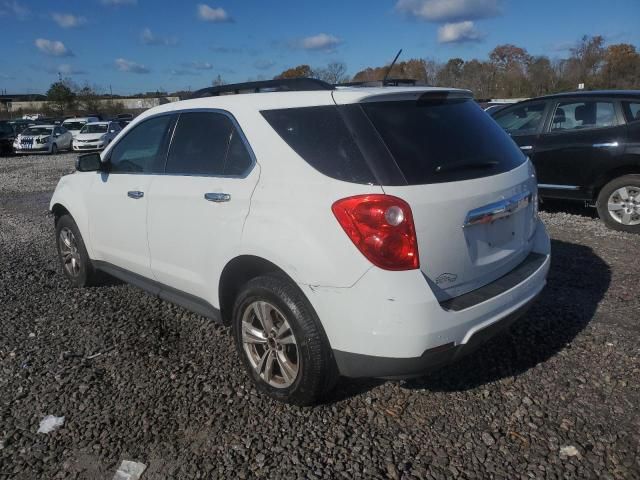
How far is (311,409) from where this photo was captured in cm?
301

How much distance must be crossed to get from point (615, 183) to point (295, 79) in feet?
16.7

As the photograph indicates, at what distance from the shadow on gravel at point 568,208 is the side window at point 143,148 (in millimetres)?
6094

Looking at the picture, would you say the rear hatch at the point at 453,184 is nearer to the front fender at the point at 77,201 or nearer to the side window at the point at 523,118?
the front fender at the point at 77,201

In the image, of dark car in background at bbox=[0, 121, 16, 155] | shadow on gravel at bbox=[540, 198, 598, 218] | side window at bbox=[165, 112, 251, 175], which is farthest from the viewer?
dark car in background at bbox=[0, 121, 16, 155]

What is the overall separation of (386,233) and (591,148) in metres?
5.41

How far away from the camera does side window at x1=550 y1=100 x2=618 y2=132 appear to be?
21.9 ft

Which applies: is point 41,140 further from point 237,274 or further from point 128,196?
point 237,274

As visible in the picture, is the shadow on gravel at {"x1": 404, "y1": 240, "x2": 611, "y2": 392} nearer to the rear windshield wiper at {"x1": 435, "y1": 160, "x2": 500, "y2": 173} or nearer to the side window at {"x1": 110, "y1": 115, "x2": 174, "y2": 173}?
the rear windshield wiper at {"x1": 435, "y1": 160, "x2": 500, "y2": 173}

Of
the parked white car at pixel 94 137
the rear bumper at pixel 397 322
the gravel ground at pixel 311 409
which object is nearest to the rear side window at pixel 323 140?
the rear bumper at pixel 397 322

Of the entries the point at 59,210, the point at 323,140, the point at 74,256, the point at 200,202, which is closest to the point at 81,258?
the point at 74,256

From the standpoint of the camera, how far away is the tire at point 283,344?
270cm

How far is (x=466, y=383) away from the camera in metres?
3.20

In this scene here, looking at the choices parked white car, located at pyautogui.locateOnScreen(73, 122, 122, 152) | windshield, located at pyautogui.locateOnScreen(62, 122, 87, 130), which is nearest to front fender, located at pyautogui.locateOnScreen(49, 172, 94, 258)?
parked white car, located at pyautogui.locateOnScreen(73, 122, 122, 152)

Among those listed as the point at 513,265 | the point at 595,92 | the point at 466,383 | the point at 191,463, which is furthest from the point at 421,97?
the point at 595,92
